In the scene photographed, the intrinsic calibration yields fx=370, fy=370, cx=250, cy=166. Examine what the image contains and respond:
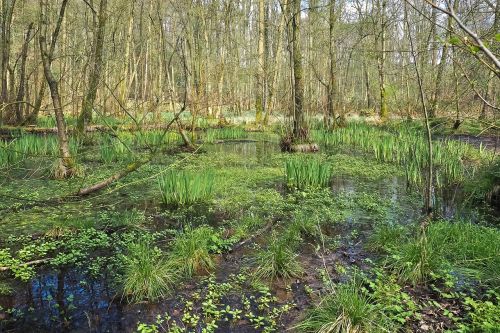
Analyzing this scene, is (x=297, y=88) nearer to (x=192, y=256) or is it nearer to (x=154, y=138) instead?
(x=154, y=138)

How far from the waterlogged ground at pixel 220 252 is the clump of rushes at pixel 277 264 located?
2.1 inches

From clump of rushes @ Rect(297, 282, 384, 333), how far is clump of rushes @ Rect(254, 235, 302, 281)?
25.8 inches

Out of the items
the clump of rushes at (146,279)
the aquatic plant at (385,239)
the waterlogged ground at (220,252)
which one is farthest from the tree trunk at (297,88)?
the clump of rushes at (146,279)

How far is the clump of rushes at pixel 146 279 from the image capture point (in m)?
2.68

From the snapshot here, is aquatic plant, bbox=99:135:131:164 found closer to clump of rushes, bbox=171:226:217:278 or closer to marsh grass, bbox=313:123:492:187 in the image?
clump of rushes, bbox=171:226:217:278

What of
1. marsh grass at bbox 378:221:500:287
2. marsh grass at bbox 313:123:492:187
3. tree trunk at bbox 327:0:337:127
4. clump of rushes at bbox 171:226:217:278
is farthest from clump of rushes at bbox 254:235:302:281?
tree trunk at bbox 327:0:337:127

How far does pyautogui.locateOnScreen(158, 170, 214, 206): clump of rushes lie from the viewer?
15.8 feet

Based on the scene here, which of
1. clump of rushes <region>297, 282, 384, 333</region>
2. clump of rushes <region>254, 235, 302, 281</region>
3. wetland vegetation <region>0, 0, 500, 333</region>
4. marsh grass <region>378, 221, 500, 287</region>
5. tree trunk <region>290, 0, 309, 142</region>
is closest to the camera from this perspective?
clump of rushes <region>297, 282, 384, 333</region>

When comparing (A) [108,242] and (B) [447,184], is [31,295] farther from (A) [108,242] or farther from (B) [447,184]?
(B) [447,184]

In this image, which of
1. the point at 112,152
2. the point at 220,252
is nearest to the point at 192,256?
the point at 220,252

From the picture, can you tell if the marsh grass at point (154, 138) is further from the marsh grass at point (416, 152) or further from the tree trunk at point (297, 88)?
the marsh grass at point (416, 152)

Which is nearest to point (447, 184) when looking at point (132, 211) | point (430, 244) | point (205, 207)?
point (430, 244)

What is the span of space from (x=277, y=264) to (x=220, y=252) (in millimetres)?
635

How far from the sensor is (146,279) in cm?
274
